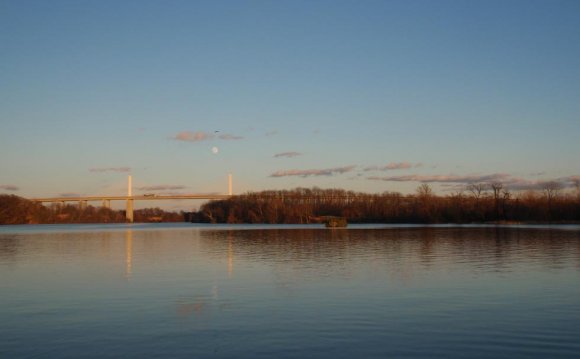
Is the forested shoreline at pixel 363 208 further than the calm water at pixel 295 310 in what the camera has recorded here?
Yes

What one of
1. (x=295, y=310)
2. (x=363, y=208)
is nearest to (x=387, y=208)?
(x=363, y=208)

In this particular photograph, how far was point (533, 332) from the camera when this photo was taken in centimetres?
1294

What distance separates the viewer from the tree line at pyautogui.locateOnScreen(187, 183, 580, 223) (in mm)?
112062

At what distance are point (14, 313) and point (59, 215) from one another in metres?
197

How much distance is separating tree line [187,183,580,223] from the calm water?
9036cm

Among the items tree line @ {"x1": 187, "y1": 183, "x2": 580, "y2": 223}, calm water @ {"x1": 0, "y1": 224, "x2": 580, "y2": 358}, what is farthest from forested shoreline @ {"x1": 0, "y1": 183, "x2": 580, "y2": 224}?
calm water @ {"x1": 0, "y1": 224, "x2": 580, "y2": 358}

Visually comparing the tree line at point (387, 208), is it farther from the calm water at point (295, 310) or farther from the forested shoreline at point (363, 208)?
the calm water at point (295, 310)

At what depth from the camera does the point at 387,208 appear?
477 feet

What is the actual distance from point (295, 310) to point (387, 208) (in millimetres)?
132130

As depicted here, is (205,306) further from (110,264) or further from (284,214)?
(284,214)

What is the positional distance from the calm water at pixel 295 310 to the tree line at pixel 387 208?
296 feet

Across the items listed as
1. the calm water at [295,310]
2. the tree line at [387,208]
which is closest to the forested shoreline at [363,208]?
the tree line at [387,208]

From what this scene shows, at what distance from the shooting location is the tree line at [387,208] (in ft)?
368

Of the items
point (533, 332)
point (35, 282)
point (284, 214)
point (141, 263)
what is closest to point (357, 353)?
point (533, 332)
